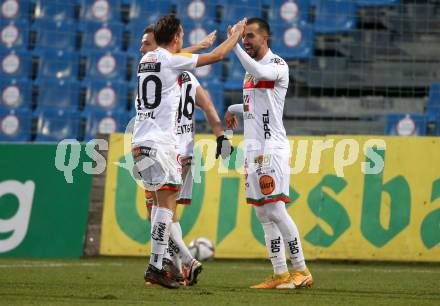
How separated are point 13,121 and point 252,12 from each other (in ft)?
16.1

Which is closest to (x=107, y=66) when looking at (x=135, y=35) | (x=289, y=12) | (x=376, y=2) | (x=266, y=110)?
(x=135, y=35)

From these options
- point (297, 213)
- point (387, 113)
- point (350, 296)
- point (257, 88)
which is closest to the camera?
point (350, 296)

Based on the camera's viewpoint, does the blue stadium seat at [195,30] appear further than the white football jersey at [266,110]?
Yes

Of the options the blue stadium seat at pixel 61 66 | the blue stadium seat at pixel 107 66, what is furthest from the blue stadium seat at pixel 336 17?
the blue stadium seat at pixel 61 66

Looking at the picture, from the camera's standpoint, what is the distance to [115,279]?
852cm

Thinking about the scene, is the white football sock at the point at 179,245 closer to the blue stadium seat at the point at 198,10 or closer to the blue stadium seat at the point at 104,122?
the blue stadium seat at the point at 104,122

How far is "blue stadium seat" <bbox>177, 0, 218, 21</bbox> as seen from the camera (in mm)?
17516

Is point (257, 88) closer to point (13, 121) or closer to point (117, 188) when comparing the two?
point (117, 188)

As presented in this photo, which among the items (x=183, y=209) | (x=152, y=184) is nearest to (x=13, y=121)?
(x=183, y=209)

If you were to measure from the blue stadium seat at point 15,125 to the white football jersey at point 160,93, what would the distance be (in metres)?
10.1

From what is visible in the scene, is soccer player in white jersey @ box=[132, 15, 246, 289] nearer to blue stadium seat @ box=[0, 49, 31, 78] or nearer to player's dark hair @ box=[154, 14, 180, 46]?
player's dark hair @ box=[154, 14, 180, 46]

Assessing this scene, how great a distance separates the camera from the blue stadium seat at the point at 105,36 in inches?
703

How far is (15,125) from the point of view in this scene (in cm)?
1709

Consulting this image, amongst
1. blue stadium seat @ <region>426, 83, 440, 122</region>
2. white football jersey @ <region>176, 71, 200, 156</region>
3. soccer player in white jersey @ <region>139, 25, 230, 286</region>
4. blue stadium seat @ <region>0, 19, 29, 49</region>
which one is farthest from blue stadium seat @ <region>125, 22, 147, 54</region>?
white football jersey @ <region>176, 71, 200, 156</region>
